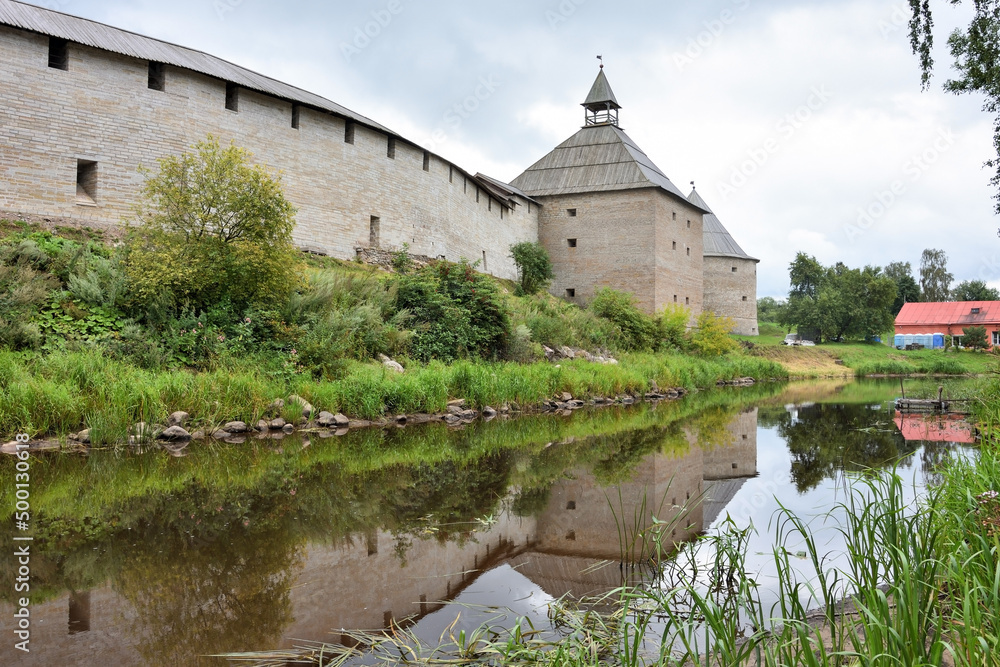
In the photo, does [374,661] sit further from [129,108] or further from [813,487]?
[129,108]

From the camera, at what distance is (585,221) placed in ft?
99.5

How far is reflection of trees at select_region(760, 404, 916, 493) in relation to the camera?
7.34m

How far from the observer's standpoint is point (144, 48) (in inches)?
640

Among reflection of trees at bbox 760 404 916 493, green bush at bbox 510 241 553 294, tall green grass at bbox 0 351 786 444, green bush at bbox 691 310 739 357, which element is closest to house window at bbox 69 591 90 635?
tall green grass at bbox 0 351 786 444

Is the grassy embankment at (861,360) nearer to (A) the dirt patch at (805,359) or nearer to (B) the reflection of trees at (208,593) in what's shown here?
(A) the dirt patch at (805,359)

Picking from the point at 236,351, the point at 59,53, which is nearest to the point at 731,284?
the point at 59,53

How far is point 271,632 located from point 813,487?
200 inches

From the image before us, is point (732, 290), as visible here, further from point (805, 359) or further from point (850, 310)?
point (850, 310)

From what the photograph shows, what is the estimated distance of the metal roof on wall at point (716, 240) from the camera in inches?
1495

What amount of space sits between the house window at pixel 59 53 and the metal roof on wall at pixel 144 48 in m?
0.25

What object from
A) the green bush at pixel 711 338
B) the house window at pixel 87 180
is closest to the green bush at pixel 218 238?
the house window at pixel 87 180

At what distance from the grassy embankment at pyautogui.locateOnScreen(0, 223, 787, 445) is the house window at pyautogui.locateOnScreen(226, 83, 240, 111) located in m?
5.32

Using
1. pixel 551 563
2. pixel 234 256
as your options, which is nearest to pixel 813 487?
pixel 551 563

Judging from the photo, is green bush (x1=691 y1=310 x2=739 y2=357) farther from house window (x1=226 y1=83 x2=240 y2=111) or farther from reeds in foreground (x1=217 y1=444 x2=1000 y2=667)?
reeds in foreground (x1=217 y1=444 x2=1000 y2=667)
